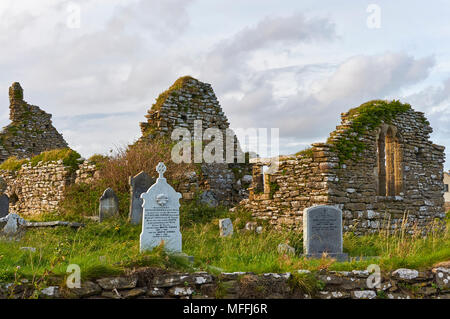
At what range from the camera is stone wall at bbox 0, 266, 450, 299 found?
6469 mm

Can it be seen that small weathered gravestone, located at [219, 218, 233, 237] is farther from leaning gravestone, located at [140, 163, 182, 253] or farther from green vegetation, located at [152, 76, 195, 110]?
green vegetation, located at [152, 76, 195, 110]

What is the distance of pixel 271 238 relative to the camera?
11695 millimetres

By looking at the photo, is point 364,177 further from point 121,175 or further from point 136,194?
point 121,175

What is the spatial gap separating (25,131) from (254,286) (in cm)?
2121

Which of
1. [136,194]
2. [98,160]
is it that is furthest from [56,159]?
[136,194]

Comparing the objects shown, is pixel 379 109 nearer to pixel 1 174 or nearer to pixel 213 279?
pixel 213 279

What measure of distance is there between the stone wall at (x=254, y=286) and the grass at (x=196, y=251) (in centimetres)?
24

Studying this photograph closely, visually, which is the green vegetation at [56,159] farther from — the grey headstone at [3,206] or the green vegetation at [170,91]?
the green vegetation at [170,91]

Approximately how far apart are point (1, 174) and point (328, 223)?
1599cm

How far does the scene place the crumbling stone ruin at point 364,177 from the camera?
13.0 metres

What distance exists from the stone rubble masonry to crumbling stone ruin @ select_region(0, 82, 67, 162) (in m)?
3.58

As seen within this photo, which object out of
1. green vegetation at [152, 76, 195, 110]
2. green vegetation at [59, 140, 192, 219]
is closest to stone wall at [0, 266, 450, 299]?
green vegetation at [59, 140, 192, 219]

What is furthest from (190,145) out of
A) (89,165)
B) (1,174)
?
(1,174)
